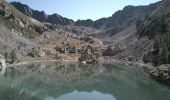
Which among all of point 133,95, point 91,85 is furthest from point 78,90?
point 133,95

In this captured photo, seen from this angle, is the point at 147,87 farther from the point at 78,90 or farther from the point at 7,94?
the point at 7,94

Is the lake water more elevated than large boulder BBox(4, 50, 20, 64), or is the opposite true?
large boulder BBox(4, 50, 20, 64)

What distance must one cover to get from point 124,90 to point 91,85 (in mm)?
→ 21159

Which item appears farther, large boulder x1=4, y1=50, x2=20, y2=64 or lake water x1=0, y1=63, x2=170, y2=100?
large boulder x1=4, y1=50, x2=20, y2=64

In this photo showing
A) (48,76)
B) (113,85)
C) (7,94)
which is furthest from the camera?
(48,76)

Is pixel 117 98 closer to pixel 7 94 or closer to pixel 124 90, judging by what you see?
pixel 124 90

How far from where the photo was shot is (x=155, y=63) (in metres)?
167

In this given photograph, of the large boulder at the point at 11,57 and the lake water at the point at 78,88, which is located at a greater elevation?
the large boulder at the point at 11,57

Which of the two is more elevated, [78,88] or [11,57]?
[11,57]

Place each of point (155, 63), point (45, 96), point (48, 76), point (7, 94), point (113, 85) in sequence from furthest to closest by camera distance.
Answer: point (155, 63) < point (48, 76) < point (113, 85) < point (45, 96) < point (7, 94)

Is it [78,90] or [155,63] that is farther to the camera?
[155,63]

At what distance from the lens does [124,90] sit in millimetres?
112625

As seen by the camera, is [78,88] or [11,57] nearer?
[78,88]

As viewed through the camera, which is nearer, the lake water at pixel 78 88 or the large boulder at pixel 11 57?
the lake water at pixel 78 88
